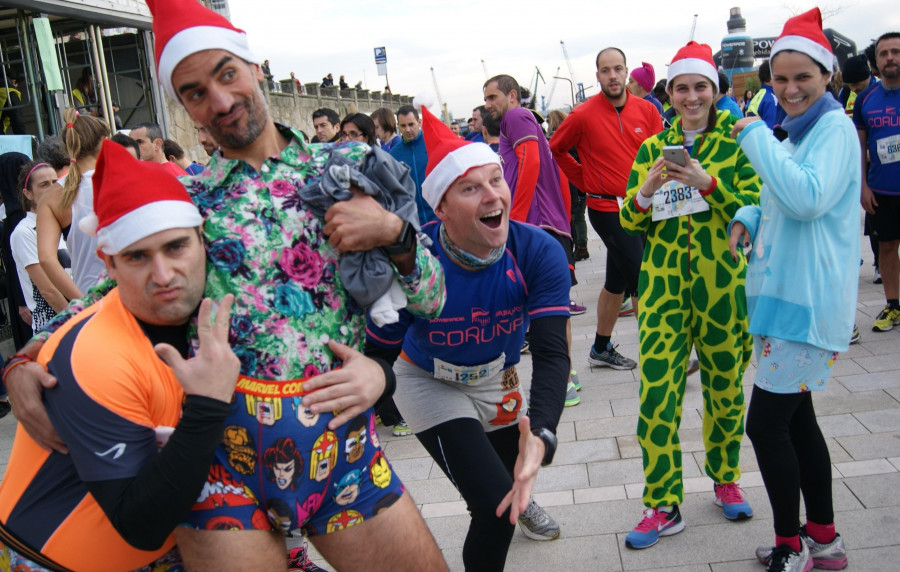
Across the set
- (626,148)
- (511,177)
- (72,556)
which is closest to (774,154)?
(72,556)

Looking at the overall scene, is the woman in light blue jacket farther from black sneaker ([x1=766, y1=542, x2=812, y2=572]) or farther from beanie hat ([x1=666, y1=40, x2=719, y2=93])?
beanie hat ([x1=666, y1=40, x2=719, y2=93])

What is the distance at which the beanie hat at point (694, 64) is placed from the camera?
378 centimetres

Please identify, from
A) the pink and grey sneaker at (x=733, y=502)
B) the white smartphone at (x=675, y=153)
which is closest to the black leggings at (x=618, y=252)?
the pink and grey sneaker at (x=733, y=502)

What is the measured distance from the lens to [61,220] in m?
4.96

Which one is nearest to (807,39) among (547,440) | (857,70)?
(547,440)

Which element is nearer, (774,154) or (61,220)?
(774,154)

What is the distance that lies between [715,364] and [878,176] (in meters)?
3.94

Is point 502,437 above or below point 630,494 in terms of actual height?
above

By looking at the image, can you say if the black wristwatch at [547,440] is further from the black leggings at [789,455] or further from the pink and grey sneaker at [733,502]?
the pink and grey sneaker at [733,502]

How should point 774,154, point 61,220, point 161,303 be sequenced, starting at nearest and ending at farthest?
point 161,303
point 774,154
point 61,220

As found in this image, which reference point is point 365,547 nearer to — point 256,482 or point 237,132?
point 256,482

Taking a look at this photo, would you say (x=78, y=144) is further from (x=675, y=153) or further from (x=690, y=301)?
(x=690, y=301)

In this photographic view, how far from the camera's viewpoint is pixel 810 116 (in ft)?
10.2

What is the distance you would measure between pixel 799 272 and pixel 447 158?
54.6 inches
